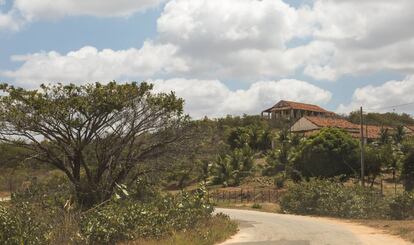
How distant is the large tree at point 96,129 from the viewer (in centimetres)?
2619

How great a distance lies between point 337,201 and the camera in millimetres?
33625

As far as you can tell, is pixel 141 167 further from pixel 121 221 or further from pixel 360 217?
pixel 360 217

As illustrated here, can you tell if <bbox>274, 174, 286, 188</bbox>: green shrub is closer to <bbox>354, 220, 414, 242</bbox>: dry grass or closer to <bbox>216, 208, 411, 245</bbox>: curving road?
<bbox>216, 208, 411, 245</bbox>: curving road

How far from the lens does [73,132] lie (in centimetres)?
2700

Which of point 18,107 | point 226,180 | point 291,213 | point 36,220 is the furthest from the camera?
point 226,180

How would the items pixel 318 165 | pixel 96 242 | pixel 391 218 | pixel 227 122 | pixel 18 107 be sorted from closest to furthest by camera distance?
pixel 96 242 → pixel 18 107 → pixel 391 218 → pixel 318 165 → pixel 227 122

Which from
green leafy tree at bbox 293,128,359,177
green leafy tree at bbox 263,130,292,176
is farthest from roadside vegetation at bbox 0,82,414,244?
green leafy tree at bbox 263,130,292,176

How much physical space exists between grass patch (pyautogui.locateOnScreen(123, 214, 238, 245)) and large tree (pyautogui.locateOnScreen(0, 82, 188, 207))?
5.85 meters

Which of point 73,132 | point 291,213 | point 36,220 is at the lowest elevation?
point 291,213

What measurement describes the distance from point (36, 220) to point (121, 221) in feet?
17.6

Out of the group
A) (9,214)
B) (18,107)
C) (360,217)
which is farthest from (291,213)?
(9,214)

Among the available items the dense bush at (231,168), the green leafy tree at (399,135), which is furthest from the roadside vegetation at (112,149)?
the green leafy tree at (399,135)

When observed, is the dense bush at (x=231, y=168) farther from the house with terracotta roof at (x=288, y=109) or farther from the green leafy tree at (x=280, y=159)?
the house with terracotta roof at (x=288, y=109)

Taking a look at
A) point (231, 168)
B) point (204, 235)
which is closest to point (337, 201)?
point (204, 235)
